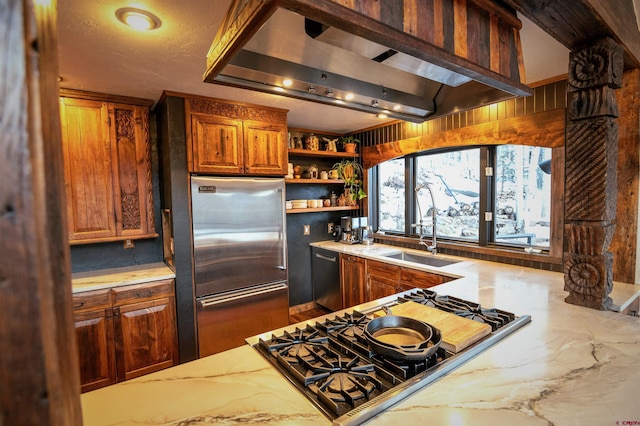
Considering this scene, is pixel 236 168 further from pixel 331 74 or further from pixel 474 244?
pixel 474 244

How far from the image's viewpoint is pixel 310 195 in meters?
4.00

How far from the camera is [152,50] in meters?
1.78

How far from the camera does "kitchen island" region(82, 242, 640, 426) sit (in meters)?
0.80

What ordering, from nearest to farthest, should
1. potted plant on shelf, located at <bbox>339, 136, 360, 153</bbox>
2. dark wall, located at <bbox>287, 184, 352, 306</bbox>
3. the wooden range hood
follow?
the wooden range hood < dark wall, located at <bbox>287, 184, 352, 306</bbox> < potted plant on shelf, located at <bbox>339, 136, 360, 153</bbox>

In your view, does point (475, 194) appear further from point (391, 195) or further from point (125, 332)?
point (125, 332)

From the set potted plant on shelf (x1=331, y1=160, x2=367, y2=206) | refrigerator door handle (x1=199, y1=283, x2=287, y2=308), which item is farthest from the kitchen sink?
refrigerator door handle (x1=199, y1=283, x2=287, y2=308)

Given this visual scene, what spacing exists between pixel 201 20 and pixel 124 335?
7.46 feet

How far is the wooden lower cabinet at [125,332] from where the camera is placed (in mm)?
2215

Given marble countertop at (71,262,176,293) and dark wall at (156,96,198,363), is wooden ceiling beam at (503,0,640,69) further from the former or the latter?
marble countertop at (71,262,176,293)

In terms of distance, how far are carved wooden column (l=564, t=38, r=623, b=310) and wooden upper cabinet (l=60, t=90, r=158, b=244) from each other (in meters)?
3.07

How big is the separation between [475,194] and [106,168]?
335 cm


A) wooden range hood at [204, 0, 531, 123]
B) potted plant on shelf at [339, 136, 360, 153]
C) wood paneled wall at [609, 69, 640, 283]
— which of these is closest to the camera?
wooden range hood at [204, 0, 531, 123]

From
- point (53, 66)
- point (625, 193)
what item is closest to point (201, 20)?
point (53, 66)

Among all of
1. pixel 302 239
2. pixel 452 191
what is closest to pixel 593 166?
pixel 452 191
